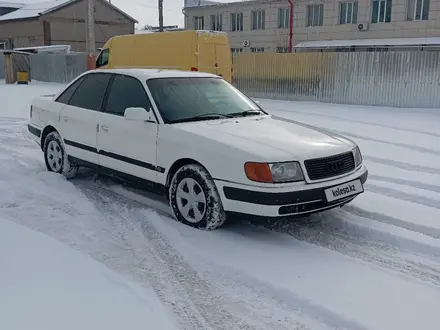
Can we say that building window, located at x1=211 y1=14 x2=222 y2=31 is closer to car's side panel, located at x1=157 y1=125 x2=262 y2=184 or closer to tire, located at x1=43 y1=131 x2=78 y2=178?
tire, located at x1=43 y1=131 x2=78 y2=178

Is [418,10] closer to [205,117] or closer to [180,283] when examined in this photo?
[205,117]

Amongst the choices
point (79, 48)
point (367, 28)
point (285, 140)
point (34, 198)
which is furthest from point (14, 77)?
point (285, 140)

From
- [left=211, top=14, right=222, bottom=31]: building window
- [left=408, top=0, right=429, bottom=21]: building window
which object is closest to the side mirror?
[left=408, top=0, right=429, bottom=21]: building window

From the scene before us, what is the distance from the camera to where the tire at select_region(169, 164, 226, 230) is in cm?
430

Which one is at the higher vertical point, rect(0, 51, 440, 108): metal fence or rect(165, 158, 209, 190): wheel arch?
rect(0, 51, 440, 108): metal fence

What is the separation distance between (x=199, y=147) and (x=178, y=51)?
11.1 m

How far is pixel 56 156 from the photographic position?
6.30 metres

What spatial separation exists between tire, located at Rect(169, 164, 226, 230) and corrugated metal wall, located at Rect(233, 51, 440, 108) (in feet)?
43.2

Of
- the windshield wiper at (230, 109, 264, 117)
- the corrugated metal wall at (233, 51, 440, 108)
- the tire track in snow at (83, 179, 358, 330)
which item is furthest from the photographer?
the corrugated metal wall at (233, 51, 440, 108)

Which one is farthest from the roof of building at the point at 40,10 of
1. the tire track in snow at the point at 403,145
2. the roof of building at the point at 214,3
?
the tire track in snow at the point at 403,145

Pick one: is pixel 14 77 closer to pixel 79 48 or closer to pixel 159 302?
pixel 79 48

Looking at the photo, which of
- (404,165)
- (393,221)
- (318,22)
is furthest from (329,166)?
(318,22)

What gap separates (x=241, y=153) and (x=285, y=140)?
21.1 inches

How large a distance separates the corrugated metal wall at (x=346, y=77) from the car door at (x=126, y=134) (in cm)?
1271
